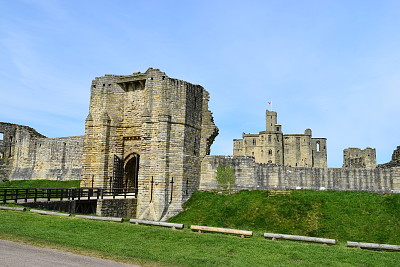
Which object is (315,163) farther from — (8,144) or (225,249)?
(225,249)

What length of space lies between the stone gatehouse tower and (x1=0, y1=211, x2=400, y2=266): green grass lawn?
839 centimetres

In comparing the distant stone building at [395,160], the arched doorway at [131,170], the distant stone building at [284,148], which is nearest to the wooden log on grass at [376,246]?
the distant stone building at [395,160]

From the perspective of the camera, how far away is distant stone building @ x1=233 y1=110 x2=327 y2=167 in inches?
2965

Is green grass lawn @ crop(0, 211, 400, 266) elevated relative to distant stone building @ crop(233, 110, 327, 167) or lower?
lower

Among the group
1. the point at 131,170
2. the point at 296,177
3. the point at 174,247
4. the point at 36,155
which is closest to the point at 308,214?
the point at 296,177

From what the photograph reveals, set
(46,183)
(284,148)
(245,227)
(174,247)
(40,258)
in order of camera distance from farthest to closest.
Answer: (284,148) → (46,183) → (245,227) → (174,247) → (40,258)

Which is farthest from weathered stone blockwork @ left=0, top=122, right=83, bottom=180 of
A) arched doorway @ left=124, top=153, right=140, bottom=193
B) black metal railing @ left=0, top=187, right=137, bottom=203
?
black metal railing @ left=0, top=187, right=137, bottom=203

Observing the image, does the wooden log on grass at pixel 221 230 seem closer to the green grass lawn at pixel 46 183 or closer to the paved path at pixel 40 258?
the paved path at pixel 40 258

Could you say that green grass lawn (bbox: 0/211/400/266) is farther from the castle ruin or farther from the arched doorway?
the arched doorway

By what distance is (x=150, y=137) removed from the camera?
2277cm

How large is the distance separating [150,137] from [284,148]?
5922 cm

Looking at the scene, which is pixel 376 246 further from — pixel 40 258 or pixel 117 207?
pixel 117 207

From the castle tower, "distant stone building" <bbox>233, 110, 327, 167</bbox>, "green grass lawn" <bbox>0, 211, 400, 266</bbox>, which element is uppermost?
the castle tower

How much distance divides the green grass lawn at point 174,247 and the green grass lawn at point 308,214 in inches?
197
